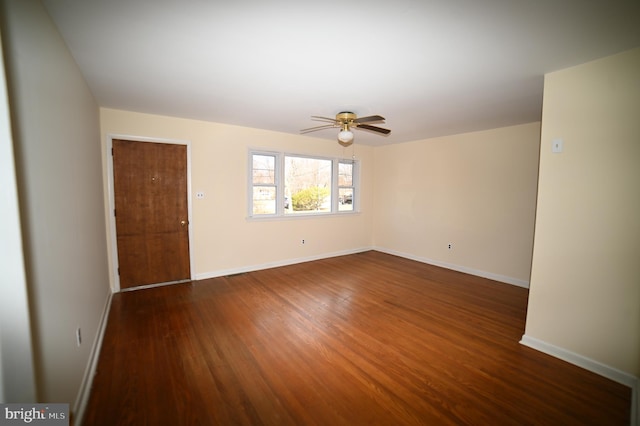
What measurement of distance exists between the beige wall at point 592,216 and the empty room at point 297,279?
0.04 ft

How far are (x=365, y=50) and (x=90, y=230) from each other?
2868 mm

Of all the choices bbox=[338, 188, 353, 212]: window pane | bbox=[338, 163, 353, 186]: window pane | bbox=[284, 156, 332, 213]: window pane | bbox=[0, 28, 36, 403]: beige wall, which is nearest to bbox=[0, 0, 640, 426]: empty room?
bbox=[0, 28, 36, 403]: beige wall

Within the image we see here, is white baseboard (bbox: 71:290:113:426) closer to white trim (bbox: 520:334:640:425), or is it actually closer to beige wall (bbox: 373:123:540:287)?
white trim (bbox: 520:334:640:425)

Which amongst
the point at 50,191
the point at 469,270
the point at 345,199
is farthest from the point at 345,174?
the point at 50,191

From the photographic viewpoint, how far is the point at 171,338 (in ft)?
8.43

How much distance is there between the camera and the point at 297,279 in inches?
170

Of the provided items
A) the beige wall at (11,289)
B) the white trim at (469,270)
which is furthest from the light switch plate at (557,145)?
the beige wall at (11,289)

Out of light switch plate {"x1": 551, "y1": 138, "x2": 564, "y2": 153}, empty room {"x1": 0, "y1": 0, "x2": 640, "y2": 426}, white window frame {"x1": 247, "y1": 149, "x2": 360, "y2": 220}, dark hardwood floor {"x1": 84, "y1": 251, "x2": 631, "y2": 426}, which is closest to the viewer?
empty room {"x1": 0, "y1": 0, "x2": 640, "y2": 426}

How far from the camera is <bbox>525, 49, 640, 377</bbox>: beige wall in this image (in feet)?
6.60

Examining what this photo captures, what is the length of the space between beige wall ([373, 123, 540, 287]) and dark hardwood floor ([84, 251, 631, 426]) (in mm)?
1035

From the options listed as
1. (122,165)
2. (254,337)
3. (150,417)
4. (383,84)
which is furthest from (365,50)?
(122,165)

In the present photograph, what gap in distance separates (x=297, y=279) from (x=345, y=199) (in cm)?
245

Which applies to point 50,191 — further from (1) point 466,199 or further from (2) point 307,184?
(1) point 466,199

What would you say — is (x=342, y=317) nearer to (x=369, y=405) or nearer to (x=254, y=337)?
(x=254, y=337)
